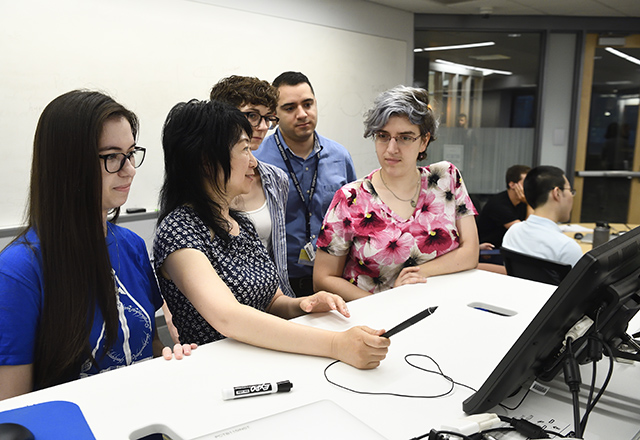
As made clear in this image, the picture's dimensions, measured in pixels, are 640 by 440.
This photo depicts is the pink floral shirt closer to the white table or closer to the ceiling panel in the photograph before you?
the white table

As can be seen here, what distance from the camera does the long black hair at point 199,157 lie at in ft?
4.86

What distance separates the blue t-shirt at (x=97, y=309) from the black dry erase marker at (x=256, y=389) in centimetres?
40

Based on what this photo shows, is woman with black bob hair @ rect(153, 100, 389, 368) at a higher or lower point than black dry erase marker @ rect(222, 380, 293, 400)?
higher

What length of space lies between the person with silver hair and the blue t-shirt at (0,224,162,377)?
0.76 m

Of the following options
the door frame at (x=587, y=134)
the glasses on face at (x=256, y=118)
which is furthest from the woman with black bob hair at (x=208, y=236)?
the door frame at (x=587, y=134)

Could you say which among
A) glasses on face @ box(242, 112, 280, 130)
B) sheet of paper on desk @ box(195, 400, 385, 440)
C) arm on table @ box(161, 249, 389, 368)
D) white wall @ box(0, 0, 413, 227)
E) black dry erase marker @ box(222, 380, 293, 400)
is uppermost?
white wall @ box(0, 0, 413, 227)

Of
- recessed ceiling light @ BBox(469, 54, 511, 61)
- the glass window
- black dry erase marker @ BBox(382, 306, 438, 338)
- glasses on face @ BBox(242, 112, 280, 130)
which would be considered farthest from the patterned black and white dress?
recessed ceiling light @ BBox(469, 54, 511, 61)

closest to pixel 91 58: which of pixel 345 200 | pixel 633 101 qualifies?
pixel 345 200

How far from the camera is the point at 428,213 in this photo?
79.7 inches

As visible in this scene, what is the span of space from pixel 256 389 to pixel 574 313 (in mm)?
661

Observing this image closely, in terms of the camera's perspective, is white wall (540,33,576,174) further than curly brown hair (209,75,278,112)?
Yes

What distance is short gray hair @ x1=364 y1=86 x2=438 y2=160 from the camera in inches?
76.4

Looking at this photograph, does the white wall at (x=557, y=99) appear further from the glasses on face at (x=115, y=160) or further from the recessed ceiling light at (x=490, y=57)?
the glasses on face at (x=115, y=160)

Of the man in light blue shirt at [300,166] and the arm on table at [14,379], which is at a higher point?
the man in light blue shirt at [300,166]
